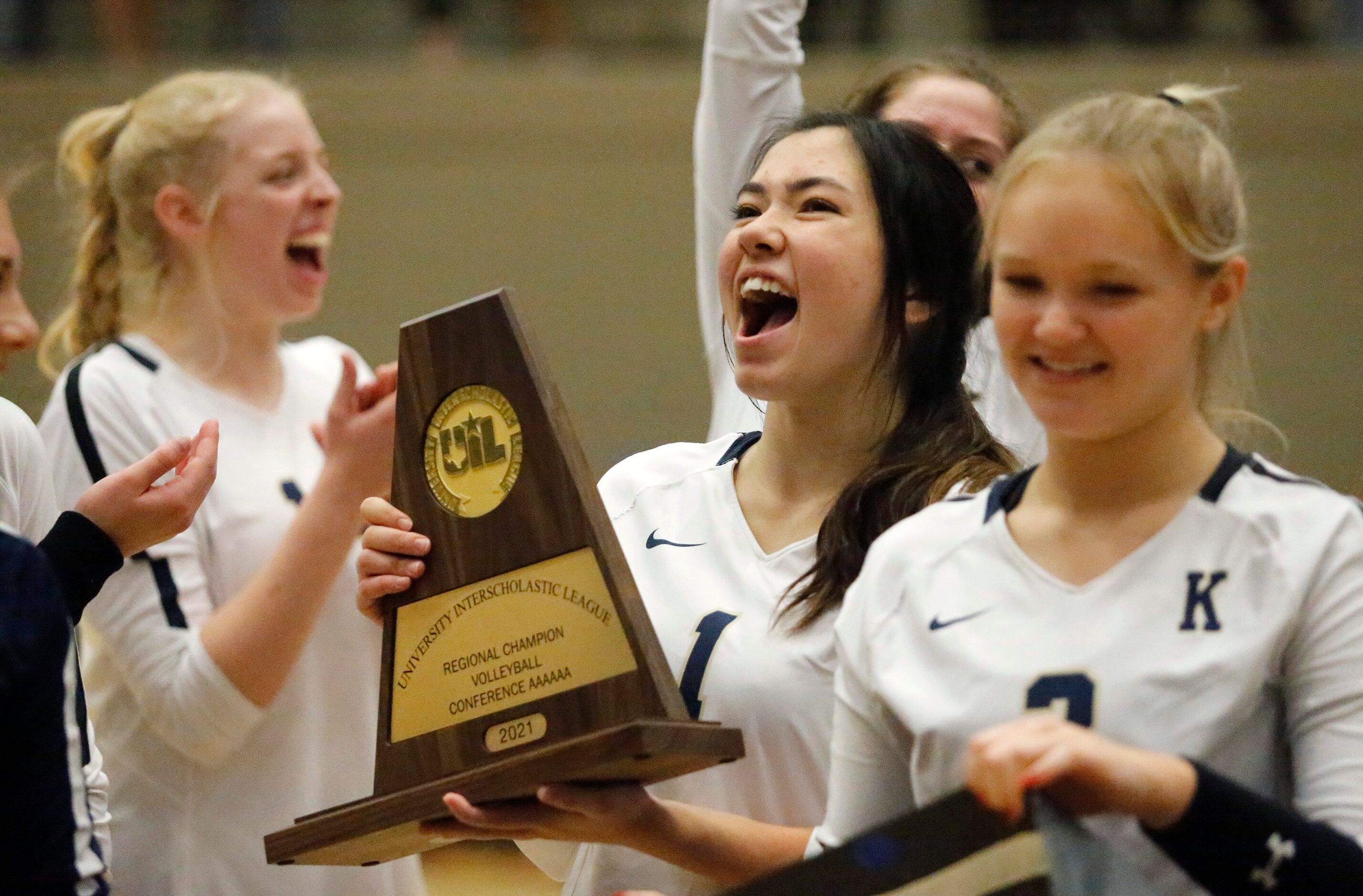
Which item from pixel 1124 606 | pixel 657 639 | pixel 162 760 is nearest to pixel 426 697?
pixel 657 639

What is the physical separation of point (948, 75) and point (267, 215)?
3.37ft

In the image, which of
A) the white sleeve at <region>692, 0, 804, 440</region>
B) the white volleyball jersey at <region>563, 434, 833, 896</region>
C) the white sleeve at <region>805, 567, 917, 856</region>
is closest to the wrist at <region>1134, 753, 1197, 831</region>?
the white sleeve at <region>805, 567, 917, 856</region>

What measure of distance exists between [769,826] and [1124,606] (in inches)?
17.4

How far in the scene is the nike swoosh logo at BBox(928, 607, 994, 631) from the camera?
1.19 m

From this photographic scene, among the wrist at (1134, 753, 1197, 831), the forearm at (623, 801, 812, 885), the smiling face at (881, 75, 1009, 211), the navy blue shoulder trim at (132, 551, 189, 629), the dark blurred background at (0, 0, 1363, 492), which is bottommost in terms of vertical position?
the forearm at (623, 801, 812, 885)

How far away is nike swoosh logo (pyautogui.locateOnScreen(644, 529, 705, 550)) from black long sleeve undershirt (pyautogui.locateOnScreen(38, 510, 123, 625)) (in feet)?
1.70

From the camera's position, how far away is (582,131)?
6.18m

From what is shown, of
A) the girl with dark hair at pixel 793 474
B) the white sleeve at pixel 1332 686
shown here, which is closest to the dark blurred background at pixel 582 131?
the girl with dark hair at pixel 793 474

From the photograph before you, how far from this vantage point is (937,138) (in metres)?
2.13

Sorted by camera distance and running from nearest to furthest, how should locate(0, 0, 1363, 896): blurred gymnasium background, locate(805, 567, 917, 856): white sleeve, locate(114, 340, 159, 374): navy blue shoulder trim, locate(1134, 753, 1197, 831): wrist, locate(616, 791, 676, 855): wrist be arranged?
locate(1134, 753, 1197, 831): wrist, locate(805, 567, 917, 856): white sleeve, locate(616, 791, 676, 855): wrist, locate(114, 340, 159, 374): navy blue shoulder trim, locate(0, 0, 1363, 896): blurred gymnasium background

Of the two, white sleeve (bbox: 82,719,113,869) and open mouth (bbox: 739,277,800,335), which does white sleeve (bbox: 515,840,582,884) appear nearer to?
white sleeve (bbox: 82,719,113,869)

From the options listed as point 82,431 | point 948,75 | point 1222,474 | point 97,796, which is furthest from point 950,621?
point 82,431

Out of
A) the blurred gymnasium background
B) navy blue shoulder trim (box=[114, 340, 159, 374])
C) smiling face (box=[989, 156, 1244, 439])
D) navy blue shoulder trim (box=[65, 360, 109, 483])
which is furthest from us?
the blurred gymnasium background

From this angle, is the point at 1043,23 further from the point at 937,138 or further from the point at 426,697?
the point at 426,697
